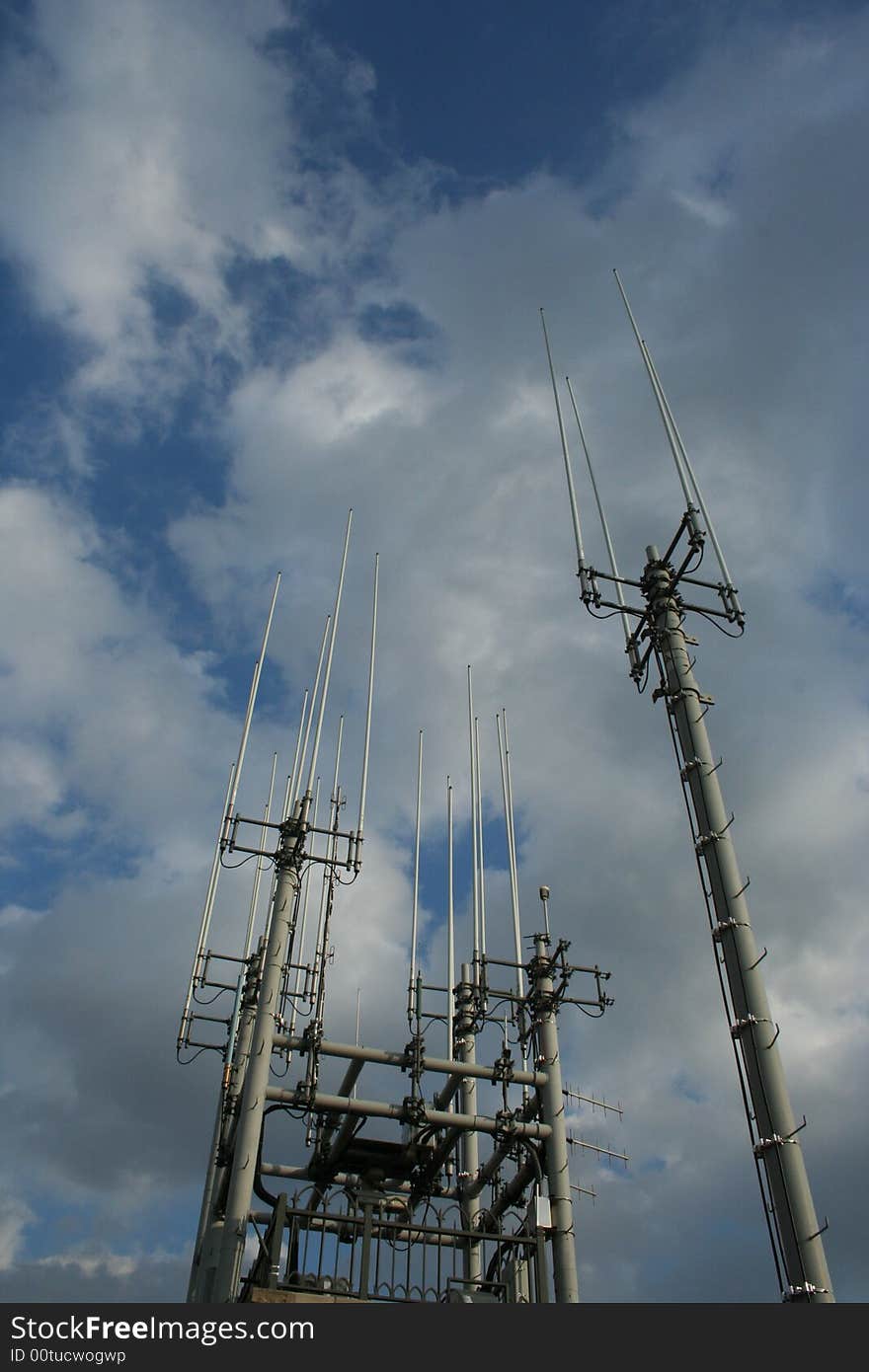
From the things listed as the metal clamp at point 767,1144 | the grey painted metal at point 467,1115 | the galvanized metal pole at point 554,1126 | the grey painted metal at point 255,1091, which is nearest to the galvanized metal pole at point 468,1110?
the grey painted metal at point 467,1115

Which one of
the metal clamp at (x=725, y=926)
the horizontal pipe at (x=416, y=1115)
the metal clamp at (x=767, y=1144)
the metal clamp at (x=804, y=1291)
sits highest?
the horizontal pipe at (x=416, y=1115)

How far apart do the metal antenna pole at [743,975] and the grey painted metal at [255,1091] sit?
11292 millimetres

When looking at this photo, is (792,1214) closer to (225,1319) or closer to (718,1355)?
(718,1355)

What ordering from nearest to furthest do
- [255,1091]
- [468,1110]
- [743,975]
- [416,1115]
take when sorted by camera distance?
[743,975] < [255,1091] < [416,1115] < [468,1110]

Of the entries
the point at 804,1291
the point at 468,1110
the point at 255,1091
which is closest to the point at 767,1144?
the point at 804,1291

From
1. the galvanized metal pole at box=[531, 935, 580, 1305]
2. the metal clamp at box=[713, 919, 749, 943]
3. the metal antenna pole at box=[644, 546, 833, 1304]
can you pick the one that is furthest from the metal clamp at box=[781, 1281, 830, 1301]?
the galvanized metal pole at box=[531, 935, 580, 1305]

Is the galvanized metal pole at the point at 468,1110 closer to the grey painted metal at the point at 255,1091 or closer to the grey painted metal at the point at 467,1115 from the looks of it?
the grey painted metal at the point at 467,1115

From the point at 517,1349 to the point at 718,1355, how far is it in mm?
2052

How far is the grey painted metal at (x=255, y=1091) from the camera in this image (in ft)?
61.8

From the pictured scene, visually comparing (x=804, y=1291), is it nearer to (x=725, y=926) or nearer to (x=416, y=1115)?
(x=725, y=926)

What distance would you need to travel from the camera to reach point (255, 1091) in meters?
20.8

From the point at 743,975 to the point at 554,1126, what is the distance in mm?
12518

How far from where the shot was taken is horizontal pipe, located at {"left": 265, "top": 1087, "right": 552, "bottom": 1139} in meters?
22.1

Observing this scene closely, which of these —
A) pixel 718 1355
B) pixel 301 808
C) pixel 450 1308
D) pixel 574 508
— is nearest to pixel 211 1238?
pixel 301 808
